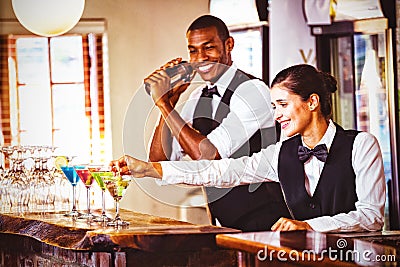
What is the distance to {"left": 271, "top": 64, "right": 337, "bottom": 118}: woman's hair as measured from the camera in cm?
474

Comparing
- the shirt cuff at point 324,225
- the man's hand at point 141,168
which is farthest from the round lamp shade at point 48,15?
the shirt cuff at point 324,225

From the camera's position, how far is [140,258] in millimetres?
3311

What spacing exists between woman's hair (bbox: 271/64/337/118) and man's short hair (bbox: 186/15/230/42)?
434 mm

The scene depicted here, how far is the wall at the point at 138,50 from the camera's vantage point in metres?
5.22

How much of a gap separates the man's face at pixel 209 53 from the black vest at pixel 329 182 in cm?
68

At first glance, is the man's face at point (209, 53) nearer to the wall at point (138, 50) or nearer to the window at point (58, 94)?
the wall at point (138, 50)

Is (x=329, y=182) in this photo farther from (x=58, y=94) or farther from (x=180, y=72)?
(x=58, y=94)

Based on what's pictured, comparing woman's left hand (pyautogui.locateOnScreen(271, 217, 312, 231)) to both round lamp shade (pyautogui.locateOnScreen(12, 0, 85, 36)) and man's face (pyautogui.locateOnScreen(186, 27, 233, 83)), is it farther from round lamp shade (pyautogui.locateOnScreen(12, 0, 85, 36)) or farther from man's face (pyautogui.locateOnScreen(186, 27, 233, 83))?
round lamp shade (pyautogui.locateOnScreen(12, 0, 85, 36))

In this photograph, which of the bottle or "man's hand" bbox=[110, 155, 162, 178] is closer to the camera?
"man's hand" bbox=[110, 155, 162, 178]

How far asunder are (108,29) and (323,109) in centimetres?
152

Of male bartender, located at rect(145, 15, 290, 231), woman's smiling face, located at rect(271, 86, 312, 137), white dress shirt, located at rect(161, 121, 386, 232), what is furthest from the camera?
male bartender, located at rect(145, 15, 290, 231)

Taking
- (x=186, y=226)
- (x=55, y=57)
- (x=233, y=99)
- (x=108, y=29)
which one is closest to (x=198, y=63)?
(x=233, y=99)

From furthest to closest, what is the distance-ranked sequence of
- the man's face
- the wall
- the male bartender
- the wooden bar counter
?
the wall < the man's face < the male bartender < the wooden bar counter

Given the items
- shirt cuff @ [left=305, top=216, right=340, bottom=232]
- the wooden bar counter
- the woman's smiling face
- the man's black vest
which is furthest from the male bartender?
the wooden bar counter
